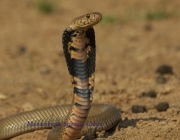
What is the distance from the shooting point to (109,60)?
10.4 metres

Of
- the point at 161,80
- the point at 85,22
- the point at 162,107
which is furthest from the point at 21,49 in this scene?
the point at 85,22

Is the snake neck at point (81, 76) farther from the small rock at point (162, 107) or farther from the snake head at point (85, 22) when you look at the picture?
the small rock at point (162, 107)

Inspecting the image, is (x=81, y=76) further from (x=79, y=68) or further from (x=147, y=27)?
(x=147, y=27)

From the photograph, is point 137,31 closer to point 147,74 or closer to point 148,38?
point 148,38

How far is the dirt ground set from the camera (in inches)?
237

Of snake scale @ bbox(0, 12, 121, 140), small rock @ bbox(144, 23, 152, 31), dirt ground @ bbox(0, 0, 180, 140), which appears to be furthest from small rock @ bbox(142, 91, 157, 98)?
small rock @ bbox(144, 23, 152, 31)

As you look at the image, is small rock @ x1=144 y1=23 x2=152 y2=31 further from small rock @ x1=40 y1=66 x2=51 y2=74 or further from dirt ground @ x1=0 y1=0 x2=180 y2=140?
small rock @ x1=40 y1=66 x2=51 y2=74

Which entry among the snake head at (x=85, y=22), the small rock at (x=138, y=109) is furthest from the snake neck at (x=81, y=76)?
the small rock at (x=138, y=109)

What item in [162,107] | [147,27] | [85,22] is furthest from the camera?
[147,27]

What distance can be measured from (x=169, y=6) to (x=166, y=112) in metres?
9.04

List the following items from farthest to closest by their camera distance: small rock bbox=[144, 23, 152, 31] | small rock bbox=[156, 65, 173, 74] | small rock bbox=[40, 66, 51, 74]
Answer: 1. small rock bbox=[144, 23, 152, 31]
2. small rock bbox=[40, 66, 51, 74]
3. small rock bbox=[156, 65, 173, 74]

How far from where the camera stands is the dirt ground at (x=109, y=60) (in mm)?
6029

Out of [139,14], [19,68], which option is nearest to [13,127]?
[19,68]

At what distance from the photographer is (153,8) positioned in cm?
1466
